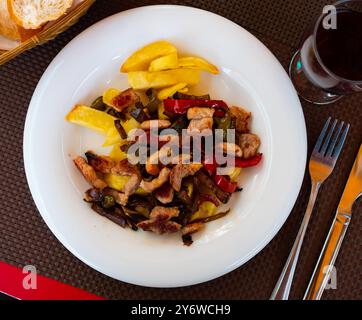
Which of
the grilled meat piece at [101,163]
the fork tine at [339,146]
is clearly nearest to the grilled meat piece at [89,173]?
the grilled meat piece at [101,163]

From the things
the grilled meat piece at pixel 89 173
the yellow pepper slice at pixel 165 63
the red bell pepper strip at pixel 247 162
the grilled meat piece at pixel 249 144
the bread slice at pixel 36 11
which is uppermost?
the bread slice at pixel 36 11

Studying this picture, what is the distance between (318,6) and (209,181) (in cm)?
67

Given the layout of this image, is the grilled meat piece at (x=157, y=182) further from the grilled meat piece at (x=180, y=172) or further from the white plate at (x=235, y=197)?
the white plate at (x=235, y=197)

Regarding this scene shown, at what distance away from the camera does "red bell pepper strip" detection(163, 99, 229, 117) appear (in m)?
1.25

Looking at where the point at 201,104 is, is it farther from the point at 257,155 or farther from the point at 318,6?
the point at 318,6

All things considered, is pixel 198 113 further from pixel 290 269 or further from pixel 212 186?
pixel 290 269

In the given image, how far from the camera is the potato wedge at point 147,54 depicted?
4.11 ft

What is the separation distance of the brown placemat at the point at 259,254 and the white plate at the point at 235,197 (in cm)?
13

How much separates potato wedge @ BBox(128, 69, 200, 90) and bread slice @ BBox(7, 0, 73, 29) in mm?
247

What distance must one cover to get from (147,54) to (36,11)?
316 mm

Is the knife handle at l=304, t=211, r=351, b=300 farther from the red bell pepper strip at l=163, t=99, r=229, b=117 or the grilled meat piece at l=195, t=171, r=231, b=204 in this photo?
the red bell pepper strip at l=163, t=99, r=229, b=117

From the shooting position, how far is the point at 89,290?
1361 mm

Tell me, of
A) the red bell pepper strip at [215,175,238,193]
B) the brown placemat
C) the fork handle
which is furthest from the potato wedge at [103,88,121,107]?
the fork handle

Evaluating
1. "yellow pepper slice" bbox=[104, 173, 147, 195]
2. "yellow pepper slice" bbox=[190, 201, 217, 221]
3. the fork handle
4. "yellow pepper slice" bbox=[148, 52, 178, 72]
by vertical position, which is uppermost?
"yellow pepper slice" bbox=[148, 52, 178, 72]
